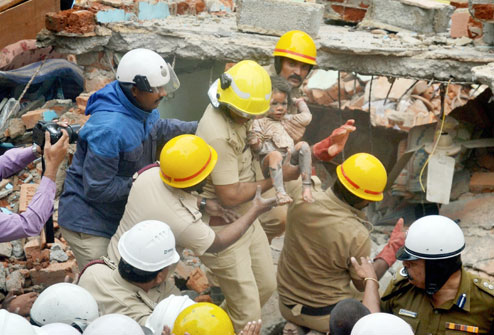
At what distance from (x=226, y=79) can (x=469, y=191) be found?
12.6 ft

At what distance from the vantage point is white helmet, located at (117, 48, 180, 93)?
185 inches

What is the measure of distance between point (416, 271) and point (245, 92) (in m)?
1.70

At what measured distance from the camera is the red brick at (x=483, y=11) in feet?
19.7


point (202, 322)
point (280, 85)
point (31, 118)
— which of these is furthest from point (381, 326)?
point (31, 118)

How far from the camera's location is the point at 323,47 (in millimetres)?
6582

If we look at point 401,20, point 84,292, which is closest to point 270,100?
point 84,292

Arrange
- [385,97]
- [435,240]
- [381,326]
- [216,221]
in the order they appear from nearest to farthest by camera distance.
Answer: [381,326] < [435,240] < [216,221] < [385,97]

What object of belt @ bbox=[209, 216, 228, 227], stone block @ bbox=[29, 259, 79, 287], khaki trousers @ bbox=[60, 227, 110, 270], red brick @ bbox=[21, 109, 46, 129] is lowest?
stone block @ bbox=[29, 259, 79, 287]

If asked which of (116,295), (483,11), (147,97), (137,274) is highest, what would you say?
(483,11)

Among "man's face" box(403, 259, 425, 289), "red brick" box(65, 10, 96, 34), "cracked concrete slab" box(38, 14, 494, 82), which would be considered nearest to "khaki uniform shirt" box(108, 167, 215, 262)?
"man's face" box(403, 259, 425, 289)

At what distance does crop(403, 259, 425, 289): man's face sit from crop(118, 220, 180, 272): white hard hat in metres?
1.35

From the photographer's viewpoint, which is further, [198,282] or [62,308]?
[198,282]

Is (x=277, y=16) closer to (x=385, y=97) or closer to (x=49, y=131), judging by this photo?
(x=49, y=131)

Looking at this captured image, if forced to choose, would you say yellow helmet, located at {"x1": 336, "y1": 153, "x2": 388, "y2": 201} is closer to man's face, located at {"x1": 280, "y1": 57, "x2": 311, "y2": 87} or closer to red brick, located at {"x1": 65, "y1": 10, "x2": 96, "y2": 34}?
man's face, located at {"x1": 280, "y1": 57, "x2": 311, "y2": 87}
